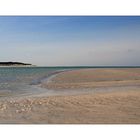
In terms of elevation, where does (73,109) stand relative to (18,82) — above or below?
below

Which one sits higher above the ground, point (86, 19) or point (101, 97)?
point (86, 19)

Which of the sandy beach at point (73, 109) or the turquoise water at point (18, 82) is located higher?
the turquoise water at point (18, 82)

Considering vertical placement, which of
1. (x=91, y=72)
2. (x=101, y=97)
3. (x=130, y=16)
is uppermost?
(x=130, y=16)

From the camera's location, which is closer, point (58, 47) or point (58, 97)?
point (58, 97)

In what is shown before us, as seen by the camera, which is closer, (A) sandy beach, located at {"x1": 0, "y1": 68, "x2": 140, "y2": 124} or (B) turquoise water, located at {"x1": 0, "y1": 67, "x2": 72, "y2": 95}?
(A) sandy beach, located at {"x1": 0, "y1": 68, "x2": 140, "y2": 124}

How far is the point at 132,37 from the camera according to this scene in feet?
15.9

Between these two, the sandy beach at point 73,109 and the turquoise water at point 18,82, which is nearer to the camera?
the sandy beach at point 73,109

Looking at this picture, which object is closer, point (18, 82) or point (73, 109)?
point (73, 109)

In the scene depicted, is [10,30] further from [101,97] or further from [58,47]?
[101,97]
